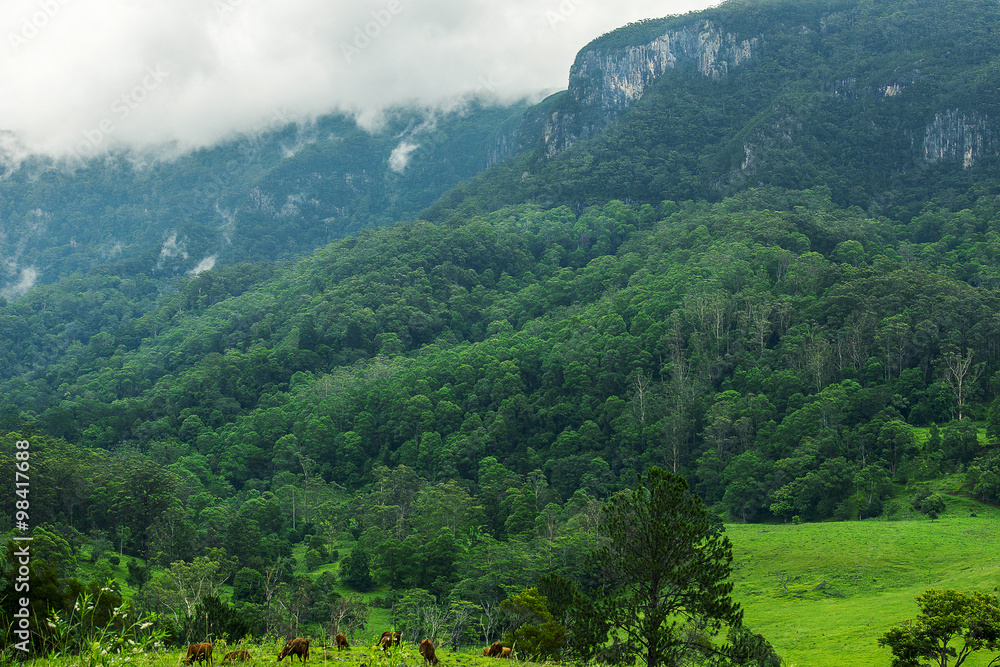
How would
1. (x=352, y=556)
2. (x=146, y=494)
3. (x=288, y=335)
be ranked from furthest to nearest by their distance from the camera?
1. (x=288, y=335)
2. (x=146, y=494)
3. (x=352, y=556)

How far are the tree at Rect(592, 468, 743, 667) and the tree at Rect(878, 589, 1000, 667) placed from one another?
9.29 metres

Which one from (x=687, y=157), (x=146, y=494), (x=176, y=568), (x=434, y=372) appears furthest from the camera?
(x=687, y=157)

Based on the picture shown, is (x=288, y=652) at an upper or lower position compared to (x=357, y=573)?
upper

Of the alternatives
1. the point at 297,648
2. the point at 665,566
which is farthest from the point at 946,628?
the point at 297,648

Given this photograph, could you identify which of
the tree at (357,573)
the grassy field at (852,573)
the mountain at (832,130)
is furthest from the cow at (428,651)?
the mountain at (832,130)

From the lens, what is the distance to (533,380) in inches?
4087

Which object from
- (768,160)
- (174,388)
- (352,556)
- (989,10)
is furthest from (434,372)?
(989,10)

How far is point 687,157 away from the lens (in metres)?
181

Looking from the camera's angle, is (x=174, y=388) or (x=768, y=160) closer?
(x=174, y=388)

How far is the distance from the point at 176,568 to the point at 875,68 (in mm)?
180009

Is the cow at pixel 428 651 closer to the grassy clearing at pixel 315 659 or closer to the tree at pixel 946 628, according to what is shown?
the grassy clearing at pixel 315 659

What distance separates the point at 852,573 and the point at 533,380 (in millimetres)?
55042

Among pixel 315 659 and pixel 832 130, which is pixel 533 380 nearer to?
pixel 315 659

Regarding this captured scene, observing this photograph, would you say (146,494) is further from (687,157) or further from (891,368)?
(687,157)
